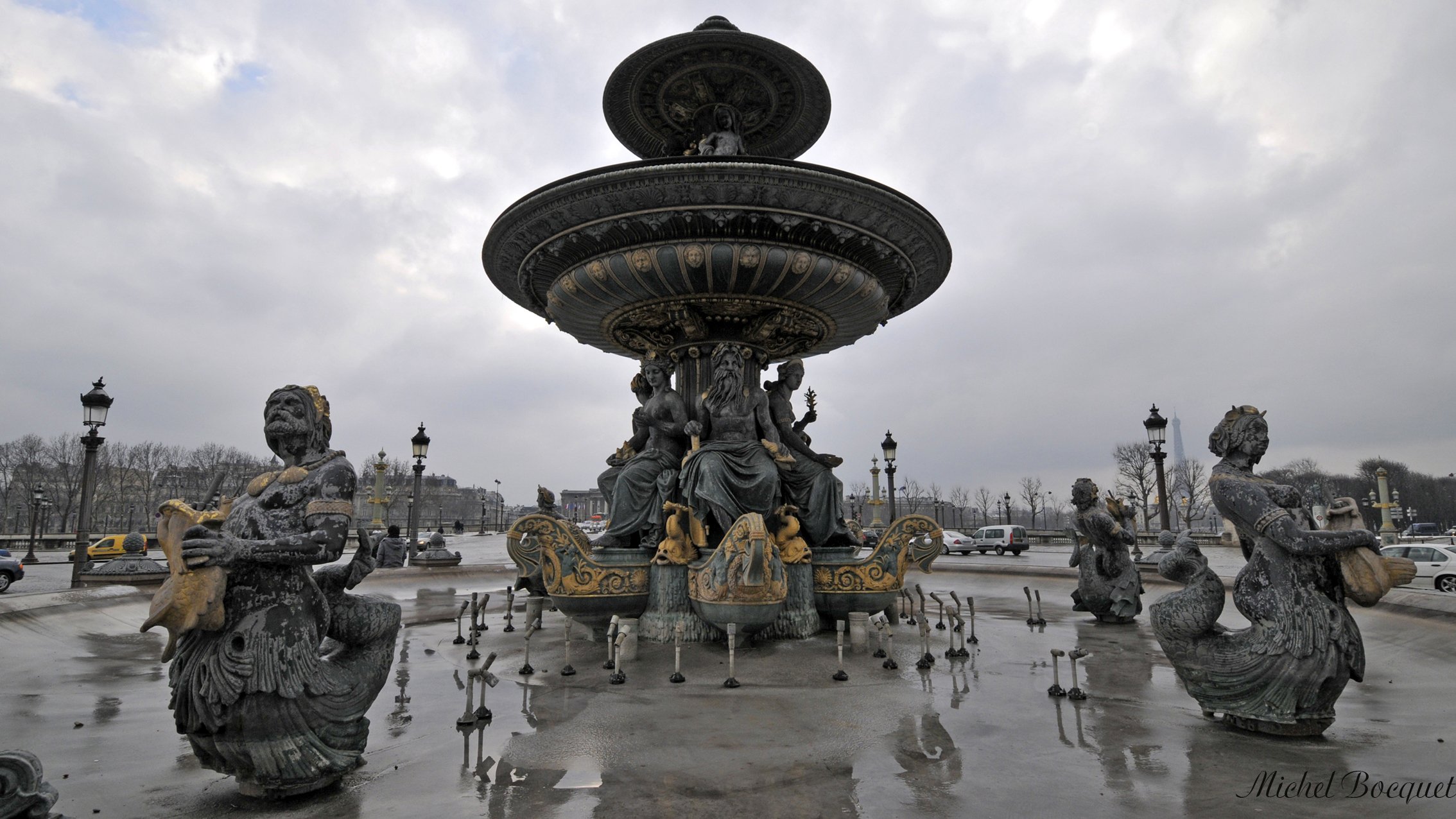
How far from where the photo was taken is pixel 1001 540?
119ft

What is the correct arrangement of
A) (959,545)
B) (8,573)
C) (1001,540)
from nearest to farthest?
(8,573), (1001,540), (959,545)

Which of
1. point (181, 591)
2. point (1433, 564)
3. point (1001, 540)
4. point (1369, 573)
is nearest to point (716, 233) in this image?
point (181, 591)

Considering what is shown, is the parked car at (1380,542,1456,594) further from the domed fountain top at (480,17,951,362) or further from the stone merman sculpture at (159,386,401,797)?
the stone merman sculpture at (159,386,401,797)

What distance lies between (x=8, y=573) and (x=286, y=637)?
2020 centimetres

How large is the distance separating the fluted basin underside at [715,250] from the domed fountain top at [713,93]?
171 centimetres

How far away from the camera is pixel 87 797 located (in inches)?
124

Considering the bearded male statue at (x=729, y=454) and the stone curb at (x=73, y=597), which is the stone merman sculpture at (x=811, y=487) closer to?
the bearded male statue at (x=729, y=454)

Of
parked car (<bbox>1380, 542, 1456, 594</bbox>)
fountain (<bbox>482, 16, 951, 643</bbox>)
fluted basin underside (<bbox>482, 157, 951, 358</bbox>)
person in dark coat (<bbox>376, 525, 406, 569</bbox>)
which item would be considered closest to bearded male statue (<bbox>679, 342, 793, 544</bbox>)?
fountain (<bbox>482, 16, 951, 643</bbox>)

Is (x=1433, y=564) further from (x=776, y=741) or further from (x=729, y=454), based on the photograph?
(x=776, y=741)

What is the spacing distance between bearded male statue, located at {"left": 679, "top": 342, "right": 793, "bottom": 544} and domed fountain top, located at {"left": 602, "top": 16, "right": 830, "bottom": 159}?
294 centimetres

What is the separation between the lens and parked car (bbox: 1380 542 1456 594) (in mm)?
16328

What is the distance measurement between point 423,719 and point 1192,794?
4.21 meters

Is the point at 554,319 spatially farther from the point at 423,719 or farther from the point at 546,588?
the point at 423,719

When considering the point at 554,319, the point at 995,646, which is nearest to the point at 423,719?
the point at 995,646
